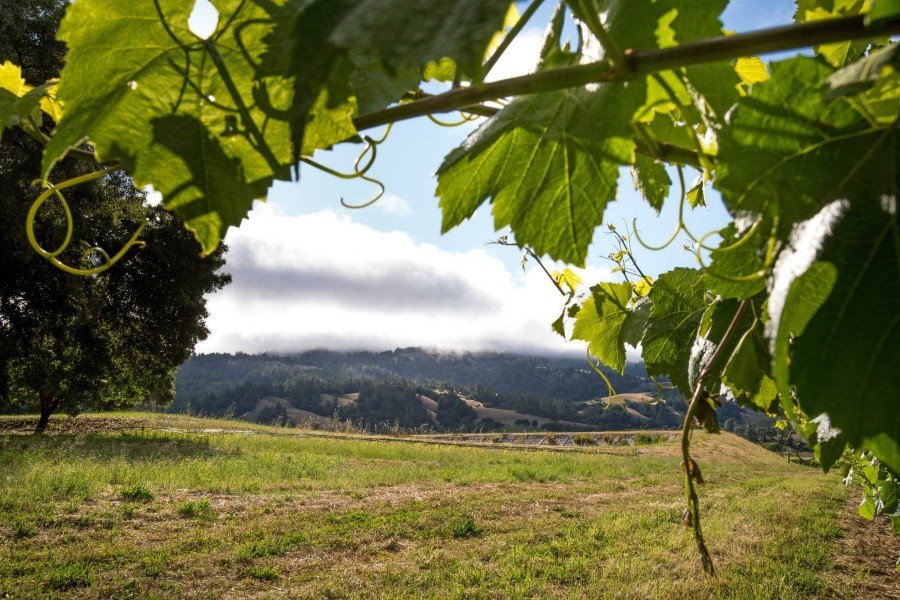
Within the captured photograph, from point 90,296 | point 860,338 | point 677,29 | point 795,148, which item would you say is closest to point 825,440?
point 860,338

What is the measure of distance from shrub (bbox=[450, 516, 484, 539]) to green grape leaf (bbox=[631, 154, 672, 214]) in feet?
29.3

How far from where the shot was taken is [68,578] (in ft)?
20.0

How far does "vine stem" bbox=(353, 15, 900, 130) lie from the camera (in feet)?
0.80

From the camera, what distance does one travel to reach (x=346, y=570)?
23.5ft

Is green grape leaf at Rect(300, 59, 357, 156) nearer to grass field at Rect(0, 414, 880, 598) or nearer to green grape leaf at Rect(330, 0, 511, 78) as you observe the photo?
green grape leaf at Rect(330, 0, 511, 78)

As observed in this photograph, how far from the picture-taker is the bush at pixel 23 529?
289 inches

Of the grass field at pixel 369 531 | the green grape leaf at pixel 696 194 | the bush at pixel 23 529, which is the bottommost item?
the grass field at pixel 369 531

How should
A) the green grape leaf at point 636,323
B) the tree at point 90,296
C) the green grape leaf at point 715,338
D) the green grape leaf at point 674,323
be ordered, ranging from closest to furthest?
the green grape leaf at point 715,338 → the green grape leaf at point 674,323 → the green grape leaf at point 636,323 → the tree at point 90,296

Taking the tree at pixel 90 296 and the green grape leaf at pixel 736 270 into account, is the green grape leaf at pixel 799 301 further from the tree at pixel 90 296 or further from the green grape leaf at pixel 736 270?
the tree at pixel 90 296

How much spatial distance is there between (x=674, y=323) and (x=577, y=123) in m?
0.70

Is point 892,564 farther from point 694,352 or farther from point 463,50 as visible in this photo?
point 463,50

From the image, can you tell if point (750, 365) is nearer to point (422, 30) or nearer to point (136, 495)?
point (422, 30)

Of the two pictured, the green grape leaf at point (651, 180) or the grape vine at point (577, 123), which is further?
the green grape leaf at point (651, 180)

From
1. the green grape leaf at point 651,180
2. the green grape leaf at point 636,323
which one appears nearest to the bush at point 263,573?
the green grape leaf at point 636,323
